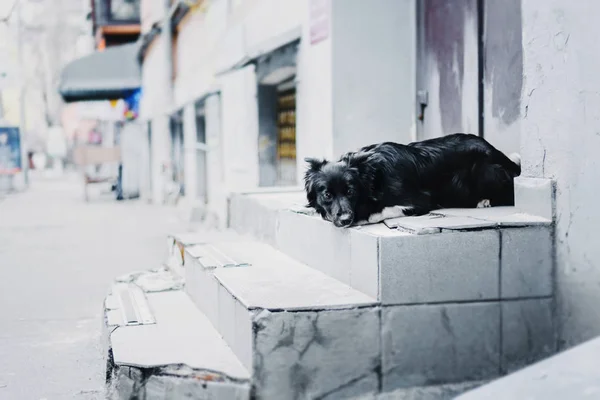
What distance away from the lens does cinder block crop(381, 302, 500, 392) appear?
3.72m

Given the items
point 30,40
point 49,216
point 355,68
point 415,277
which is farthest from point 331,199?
point 30,40

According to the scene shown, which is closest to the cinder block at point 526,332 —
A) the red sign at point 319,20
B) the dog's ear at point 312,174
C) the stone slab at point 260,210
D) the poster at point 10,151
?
the dog's ear at point 312,174

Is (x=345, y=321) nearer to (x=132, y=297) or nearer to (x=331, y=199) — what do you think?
(x=331, y=199)

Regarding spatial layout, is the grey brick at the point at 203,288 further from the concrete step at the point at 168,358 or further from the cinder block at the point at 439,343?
the cinder block at the point at 439,343

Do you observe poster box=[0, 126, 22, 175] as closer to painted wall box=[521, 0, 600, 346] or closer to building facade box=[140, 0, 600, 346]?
building facade box=[140, 0, 600, 346]

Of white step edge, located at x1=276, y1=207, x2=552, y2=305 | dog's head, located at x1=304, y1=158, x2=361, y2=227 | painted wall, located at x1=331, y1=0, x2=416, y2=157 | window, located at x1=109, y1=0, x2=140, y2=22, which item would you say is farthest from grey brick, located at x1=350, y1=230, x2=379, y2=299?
window, located at x1=109, y1=0, x2=140, y2=22

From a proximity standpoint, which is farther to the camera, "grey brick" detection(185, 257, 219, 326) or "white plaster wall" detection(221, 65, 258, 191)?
"white plaster wall" detection(221, 65, 258, 191)

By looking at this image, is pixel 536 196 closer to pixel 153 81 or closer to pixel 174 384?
pixel 174 384

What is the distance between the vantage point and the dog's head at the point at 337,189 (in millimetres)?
4078

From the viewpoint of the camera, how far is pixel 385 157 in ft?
14.0

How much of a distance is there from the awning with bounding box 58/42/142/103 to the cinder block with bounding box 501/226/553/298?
18328 mm

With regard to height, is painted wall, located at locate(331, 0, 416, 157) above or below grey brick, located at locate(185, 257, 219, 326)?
above

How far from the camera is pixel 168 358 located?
12.6 ft

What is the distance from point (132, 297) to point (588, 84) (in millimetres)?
3277
